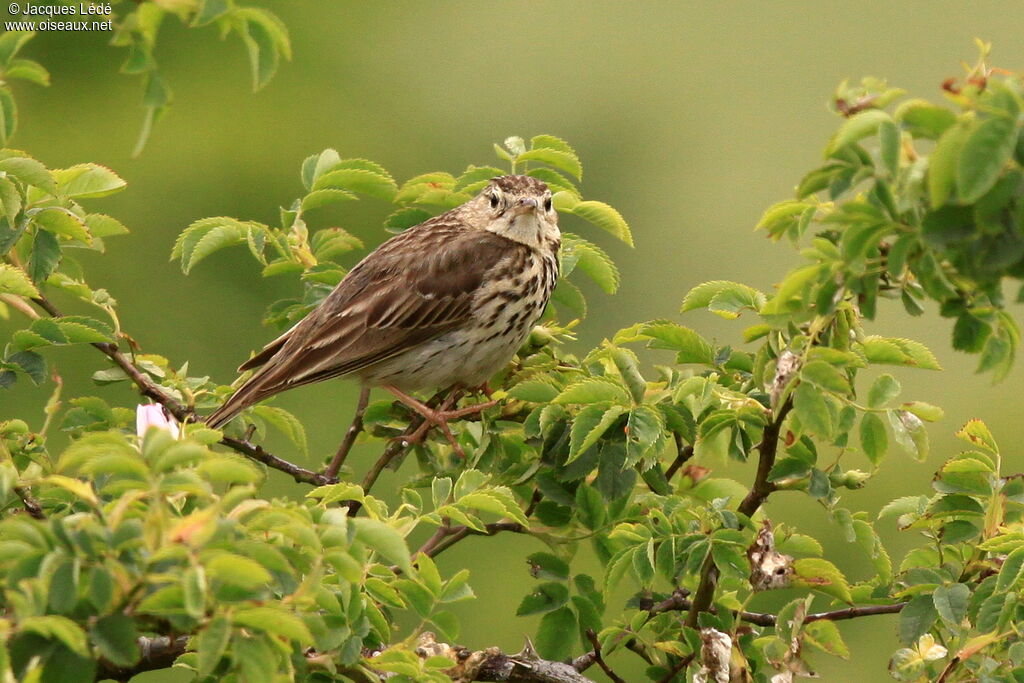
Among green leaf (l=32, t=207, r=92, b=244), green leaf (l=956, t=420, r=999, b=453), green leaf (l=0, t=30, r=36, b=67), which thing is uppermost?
green leaf (l=0, t=30, r=36, b=67)

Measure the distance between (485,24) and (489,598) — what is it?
54.7ft

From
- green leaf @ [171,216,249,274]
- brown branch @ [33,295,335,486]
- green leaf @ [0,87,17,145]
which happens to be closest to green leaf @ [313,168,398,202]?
green leaf @ [171,216,249,274]

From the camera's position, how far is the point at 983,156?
222 centimetres

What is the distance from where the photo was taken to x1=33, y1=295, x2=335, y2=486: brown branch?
166 inches

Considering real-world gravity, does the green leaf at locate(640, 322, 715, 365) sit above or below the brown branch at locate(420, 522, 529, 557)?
above

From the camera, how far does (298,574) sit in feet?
8.85

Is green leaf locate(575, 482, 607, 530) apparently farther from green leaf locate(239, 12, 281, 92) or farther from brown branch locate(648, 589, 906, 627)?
Result: green leaf locate(239, 12, 281, 92)

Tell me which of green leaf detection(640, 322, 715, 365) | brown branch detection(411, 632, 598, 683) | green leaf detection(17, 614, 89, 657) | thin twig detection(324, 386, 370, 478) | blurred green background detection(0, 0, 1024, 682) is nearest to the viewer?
green leaf detection(17, 614, 89, 657)

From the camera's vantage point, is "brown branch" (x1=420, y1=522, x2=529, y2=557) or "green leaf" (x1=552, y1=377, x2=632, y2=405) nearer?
"green leaf" (x1=552, y1=377, x2=632, y2=405)

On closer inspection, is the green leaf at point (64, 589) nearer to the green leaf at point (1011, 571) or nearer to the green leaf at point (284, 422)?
the green leaf at point (1011, 571)

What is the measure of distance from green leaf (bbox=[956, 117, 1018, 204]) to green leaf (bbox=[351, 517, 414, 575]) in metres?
1.22

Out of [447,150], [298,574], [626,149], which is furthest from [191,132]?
[298,574]

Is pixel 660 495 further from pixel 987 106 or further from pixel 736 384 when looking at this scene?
pixel 987 106

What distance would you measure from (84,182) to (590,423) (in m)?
1.66
